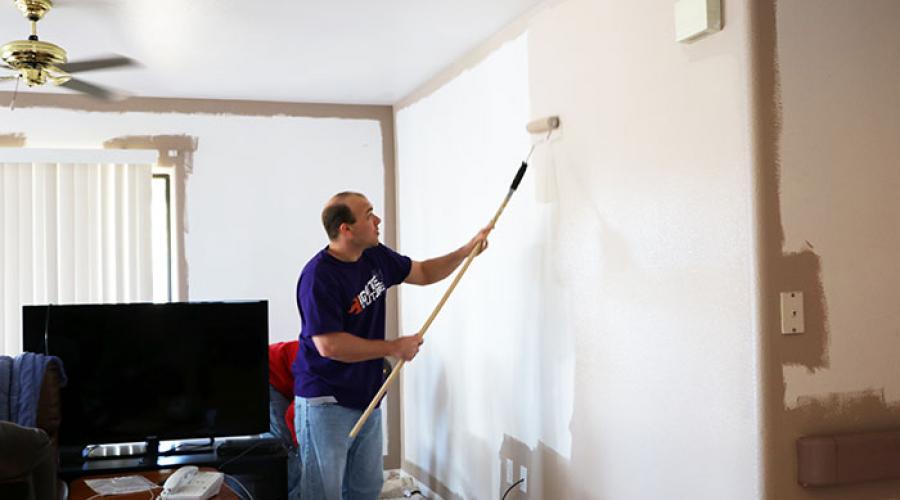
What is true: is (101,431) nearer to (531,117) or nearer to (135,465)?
(135,465)

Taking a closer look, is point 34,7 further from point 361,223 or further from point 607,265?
point 607,265

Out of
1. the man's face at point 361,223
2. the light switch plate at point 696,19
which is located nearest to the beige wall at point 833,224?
the light switch plate at point 696,19

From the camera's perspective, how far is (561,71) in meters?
3.02

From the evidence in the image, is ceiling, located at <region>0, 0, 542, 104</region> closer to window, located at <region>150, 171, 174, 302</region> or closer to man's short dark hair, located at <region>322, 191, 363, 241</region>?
window, located at <region>150, 171, 174, 302</region>

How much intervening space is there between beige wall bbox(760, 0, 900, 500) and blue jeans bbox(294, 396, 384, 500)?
1.64m

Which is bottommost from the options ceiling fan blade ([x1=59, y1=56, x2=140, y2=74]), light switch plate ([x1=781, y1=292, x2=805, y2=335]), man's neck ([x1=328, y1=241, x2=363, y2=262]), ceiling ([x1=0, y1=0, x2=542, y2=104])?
light switch plate ([x1=781, y1=292, x2=805, y2=335])

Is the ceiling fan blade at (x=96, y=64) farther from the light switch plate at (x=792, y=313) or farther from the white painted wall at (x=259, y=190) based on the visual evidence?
the light switch plate at (x=792, y=313)

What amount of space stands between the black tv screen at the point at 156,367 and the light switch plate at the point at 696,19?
210 centimetres

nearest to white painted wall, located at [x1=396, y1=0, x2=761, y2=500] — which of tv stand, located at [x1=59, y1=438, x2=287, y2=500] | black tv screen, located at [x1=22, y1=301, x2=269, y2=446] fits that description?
tv stand, located at [x1=59, y1=438, x2=287, y2=500]

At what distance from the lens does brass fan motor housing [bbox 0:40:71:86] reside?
110 inches

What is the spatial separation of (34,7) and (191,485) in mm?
1832

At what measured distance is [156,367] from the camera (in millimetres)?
3506

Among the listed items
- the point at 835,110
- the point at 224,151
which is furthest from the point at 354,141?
the point at 835,110

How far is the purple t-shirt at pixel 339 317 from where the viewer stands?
121 inches
